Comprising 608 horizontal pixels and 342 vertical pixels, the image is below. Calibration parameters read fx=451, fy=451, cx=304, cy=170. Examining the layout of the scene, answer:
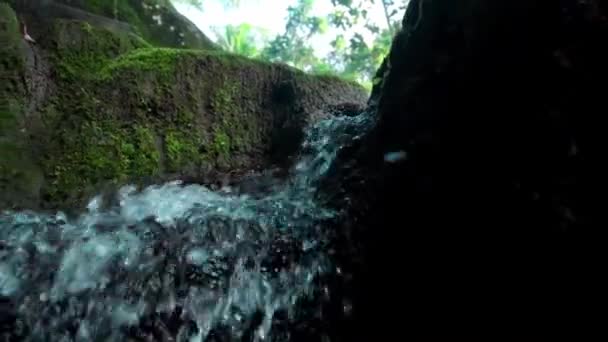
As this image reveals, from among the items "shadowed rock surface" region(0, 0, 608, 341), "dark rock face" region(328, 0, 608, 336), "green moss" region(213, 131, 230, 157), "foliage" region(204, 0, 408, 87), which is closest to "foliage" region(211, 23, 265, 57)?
"foliage" region(204, 0, 408, 87)

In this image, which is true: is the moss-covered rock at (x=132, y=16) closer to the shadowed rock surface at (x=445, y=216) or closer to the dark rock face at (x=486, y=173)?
the shadowed rock surface at (x=445, y=216)

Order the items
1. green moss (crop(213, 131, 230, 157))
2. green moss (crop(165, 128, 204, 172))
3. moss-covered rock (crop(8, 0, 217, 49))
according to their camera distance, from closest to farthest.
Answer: green moss (crop(165, 128, 204, 172)) < green moss (crop(213, 131, 230, 157)) < moss-covered rock (crop(8, 0, 217, 49))

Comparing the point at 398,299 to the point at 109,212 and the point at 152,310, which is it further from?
the point at 109,212

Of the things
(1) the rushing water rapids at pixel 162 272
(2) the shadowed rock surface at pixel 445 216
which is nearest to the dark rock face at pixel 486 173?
(2) the shadowed rock surface at pixel 445 216

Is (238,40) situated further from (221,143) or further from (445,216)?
(445,216)

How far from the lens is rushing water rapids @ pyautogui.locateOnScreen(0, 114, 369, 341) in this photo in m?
1.87

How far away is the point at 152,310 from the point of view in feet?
6.28

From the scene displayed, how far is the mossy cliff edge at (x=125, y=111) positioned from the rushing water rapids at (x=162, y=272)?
476 millimetres

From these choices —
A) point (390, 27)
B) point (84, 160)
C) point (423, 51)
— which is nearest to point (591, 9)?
point (423, 51)

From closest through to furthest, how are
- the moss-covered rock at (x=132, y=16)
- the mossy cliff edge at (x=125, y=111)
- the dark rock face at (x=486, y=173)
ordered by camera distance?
the dark rock face at (x=486, y=173), the mossy cliff edge at (x=125, y=111), the moss-covered rock at (x=132, y=16)

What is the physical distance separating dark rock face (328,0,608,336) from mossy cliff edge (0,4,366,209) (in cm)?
155

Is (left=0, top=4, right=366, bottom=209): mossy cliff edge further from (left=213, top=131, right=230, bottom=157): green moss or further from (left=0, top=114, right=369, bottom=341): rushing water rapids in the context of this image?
(left=0, top=114, right=369, bottom=341): rushing water rapids

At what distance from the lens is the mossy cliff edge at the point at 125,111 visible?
301 centimetres

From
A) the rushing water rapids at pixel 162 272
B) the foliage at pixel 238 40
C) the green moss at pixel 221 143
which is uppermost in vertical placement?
the rushing water rapids at pixel 162 272
